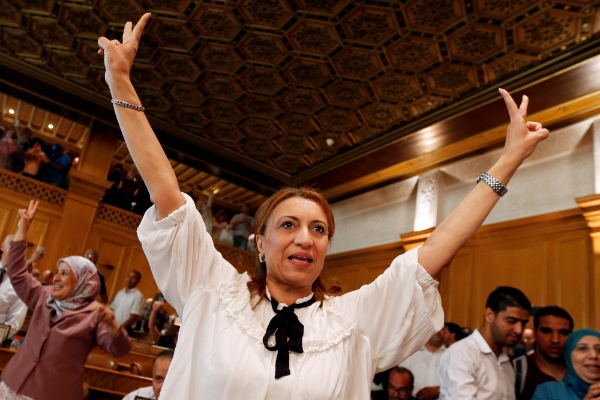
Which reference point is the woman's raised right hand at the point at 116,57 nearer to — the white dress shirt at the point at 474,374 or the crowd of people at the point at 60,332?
the crowd of people at the point at 60,332

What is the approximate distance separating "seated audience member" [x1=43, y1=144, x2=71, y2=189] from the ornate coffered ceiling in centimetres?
122

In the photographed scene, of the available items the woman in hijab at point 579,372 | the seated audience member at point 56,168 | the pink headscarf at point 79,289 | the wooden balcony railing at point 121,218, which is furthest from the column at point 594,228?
the seated audience member at point 56,168

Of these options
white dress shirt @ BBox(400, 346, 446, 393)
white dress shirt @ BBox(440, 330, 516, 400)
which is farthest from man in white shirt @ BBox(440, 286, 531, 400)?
white dress shirt @ BBox(400, 346, 446, 393)

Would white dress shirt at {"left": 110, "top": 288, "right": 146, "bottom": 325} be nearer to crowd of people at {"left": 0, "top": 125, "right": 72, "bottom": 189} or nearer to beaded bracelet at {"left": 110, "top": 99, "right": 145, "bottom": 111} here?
crowd of people at {"left": 0, "top": 125, "right": 72, "bottom": 189}

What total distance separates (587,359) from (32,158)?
302 inches

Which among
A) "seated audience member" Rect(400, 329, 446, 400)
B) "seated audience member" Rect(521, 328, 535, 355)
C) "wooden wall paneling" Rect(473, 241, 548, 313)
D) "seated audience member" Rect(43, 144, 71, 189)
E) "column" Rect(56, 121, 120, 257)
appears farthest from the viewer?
"seated audience member" Rect(43, 144, 71, 189)

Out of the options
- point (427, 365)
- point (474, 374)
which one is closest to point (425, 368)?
point (427, 365)

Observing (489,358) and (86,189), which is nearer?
(489,358)

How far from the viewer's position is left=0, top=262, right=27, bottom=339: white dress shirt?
4.31 metres

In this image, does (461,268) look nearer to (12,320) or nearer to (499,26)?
(499,26)

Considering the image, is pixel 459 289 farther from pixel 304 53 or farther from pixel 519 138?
pixel 519 138

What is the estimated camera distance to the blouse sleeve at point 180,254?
1.16m

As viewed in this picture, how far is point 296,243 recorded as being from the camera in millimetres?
1211

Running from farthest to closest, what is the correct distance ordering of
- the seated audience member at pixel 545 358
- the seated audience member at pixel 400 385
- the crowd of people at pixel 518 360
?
the seated audience member at pixel 400 385 → the seated audience member at pixel 545 358 → the crowd of people at pixel 518 360
